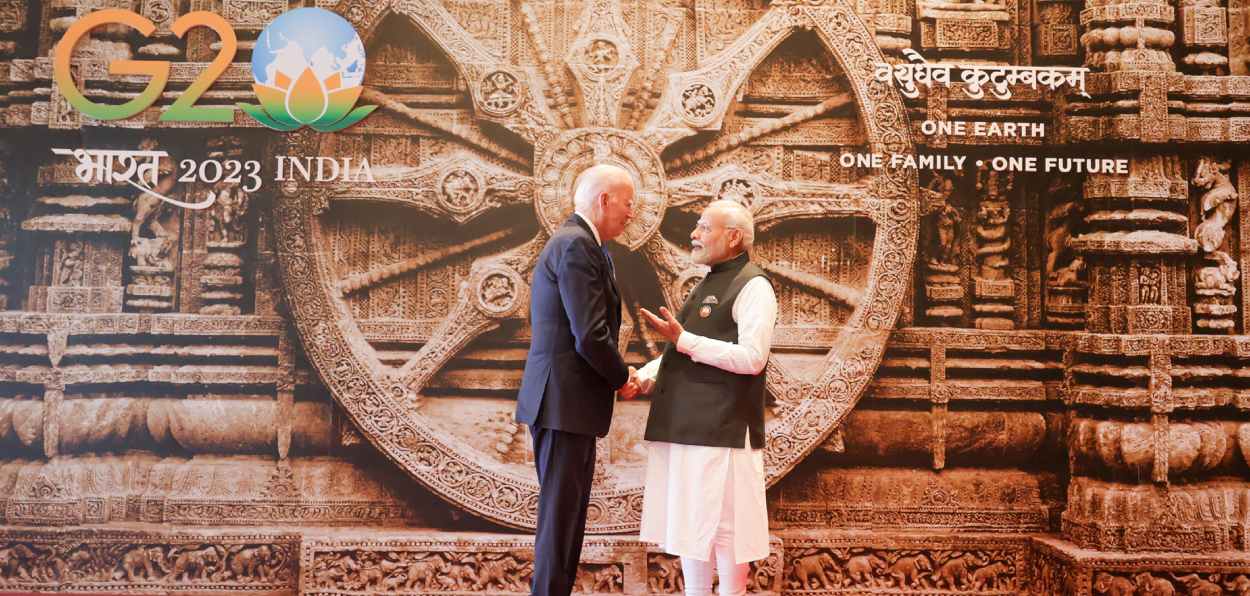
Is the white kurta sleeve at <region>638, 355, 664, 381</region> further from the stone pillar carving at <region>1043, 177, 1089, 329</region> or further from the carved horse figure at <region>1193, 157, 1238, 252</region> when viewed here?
the carved horse figure at <region>1193, 157, 1238, 252</region>

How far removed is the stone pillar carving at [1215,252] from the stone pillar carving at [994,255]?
2.69 ft

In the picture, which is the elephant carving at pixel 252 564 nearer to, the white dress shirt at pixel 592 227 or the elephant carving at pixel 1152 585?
the white dress shirt at pixel 592 227

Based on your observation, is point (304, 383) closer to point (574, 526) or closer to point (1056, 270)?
point (574, 526)

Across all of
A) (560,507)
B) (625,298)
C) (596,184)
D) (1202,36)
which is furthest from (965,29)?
(560,507)

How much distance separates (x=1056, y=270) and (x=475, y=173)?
9.05 feet

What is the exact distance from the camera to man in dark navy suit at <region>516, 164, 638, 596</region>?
283cm

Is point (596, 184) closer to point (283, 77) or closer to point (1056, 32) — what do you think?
point (283, 77)

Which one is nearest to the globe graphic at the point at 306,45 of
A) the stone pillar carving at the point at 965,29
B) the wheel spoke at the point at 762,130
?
the wheel spoke at the point at 762,130

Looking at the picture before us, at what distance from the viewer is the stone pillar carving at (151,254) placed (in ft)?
13.3

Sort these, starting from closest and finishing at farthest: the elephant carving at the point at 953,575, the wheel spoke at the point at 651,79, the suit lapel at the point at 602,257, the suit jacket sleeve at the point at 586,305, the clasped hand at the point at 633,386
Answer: the suit jacket sleeve at the point at 586,305, the suit lapel at the point at 602,257, the clasped hand at the point at 633,386, the elephant carving at the point at 953,575, the wheel spoke at the point at 651,79

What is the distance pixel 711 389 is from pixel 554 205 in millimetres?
1453

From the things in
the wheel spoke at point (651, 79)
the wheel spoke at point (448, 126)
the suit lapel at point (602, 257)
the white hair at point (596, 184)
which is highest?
the wheel spoke at point (651, 79)

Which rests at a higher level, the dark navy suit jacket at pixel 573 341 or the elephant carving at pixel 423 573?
the dark navy suit jacket at pixel 573 341

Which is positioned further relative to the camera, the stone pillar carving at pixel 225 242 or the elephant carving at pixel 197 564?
the stone pillar carving at pixel 225 242
